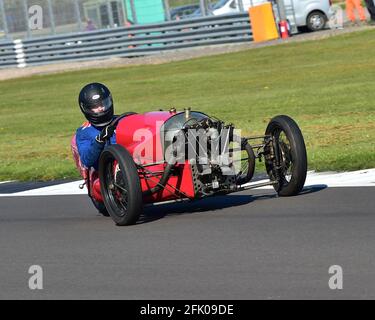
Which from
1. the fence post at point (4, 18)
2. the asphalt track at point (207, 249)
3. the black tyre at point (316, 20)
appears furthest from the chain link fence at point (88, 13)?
the asphalt track at point (207, 249)

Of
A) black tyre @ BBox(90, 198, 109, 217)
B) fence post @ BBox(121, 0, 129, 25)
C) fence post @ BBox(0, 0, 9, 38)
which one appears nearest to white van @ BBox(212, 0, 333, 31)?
fence post @ BBox(121, 0, 129, 25)

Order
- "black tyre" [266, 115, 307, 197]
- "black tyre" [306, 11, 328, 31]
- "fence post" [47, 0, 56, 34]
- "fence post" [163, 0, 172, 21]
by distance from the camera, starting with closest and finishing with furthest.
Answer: "black tyre" [266, 115, 307, 197] → "black tyre" [306, 11, 328, 31] → "fence post" [163, 0, 172, 21] → "fence post" [47, 0, 56, 34]

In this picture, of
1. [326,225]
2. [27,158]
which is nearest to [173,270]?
[326,225]

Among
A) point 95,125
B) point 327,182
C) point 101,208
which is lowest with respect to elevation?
point 327,182

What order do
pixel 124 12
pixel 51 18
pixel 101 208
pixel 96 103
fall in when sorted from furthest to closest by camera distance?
pixel 51 18 → pixel 124 12 → pixel 101 208 → pixel 96 103

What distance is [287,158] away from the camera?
8773mm

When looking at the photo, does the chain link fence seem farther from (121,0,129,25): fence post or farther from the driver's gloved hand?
the driver's gloved hand

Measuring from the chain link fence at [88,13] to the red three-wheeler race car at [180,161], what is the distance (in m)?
20.9

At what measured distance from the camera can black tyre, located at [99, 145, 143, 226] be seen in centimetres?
807

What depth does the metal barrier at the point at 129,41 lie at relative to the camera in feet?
95.5

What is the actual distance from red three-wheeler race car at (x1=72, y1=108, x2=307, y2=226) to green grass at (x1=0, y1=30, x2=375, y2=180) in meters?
2.17

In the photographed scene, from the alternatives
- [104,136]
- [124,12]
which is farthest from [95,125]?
[124,12]

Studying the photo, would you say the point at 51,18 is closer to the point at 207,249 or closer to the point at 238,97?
the point at 238,97

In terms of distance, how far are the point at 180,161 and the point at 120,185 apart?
0.59 metres
